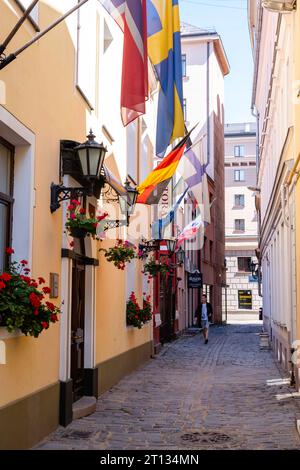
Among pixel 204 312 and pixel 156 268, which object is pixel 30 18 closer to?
pixel 156 268

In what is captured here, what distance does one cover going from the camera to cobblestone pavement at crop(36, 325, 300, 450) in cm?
732

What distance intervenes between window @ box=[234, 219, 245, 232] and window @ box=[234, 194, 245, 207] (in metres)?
1.55

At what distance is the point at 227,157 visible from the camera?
179ft

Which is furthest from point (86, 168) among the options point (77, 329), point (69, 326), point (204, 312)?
point (204, 312)

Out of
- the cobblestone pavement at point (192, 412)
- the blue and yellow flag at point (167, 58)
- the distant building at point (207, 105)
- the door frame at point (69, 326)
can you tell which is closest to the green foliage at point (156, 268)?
the cobblestone pavement at point (192, 412)

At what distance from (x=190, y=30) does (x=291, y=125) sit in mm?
27422

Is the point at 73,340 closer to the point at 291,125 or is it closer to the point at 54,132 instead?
the point at 54,132

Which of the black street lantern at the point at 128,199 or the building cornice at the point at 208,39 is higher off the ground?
the building cornice at the point at 208,39

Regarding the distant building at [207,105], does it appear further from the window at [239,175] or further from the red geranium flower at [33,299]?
the red geranium flower at [33,299]

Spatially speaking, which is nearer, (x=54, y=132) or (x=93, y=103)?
(x=54, y=132)

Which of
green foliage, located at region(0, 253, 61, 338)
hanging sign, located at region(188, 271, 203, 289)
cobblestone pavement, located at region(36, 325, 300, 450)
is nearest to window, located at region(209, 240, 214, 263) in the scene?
hanging sign, located at region(188, 271, 203, 289)

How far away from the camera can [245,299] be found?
48906 mm

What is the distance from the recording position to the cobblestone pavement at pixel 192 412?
7.32 m

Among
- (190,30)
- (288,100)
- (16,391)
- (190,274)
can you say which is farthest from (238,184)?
(16,391)
